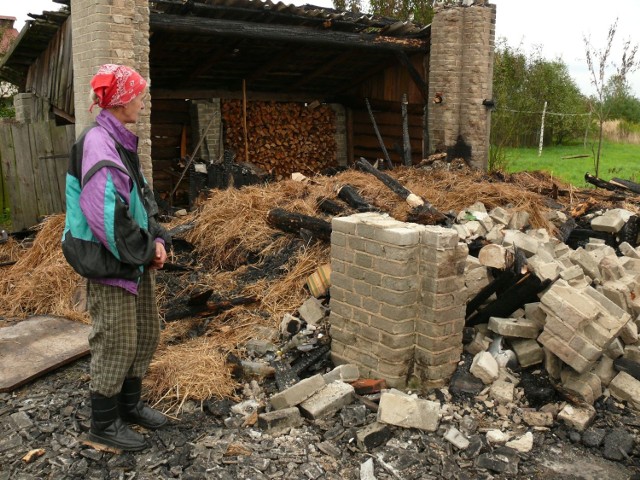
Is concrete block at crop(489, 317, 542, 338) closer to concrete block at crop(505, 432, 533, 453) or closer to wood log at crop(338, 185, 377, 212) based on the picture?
concrete block at crop(505, 432, 533, 453)

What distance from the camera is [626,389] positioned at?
162 inches

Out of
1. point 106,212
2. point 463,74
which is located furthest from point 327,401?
point 463,74

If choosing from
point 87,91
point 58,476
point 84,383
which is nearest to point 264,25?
point 87,91

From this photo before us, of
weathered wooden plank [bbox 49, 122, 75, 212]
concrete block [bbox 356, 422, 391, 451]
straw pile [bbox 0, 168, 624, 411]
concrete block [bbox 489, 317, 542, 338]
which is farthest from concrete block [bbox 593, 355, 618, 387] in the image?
weathered wooden plank [bbox 49, 122, 75, 212]

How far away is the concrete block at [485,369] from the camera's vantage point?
417cm

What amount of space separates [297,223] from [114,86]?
3.31m

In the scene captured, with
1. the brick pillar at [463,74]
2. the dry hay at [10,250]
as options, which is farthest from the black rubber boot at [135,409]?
the brick pillar at [463,74]

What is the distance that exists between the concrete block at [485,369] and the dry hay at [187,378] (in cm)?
173

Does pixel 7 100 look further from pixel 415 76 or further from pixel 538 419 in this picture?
pixel 538 419

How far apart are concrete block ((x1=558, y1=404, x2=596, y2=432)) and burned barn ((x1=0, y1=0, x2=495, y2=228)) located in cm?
542

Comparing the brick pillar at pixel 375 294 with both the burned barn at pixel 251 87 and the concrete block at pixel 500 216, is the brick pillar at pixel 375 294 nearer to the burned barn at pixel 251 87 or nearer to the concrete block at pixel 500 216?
the concrete block at pixel 500 216

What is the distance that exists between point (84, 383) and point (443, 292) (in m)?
2.64

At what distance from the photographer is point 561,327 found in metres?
4.04

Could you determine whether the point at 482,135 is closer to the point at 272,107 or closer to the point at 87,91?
the point at 272,107
